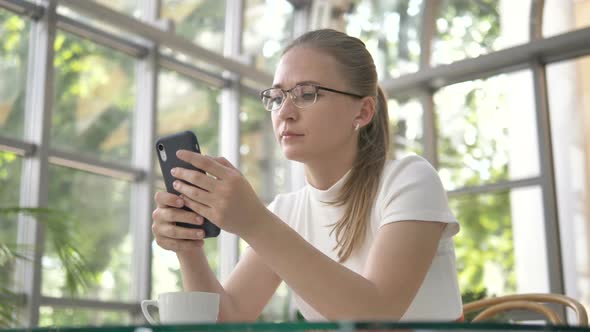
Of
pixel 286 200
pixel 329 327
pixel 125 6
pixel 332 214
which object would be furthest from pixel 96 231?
pixel 329 327

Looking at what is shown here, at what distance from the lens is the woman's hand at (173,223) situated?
1.36m

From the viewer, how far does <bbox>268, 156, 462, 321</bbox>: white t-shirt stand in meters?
1.52

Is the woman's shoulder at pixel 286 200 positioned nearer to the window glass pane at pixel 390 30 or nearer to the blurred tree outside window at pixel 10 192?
the blurred tree outside window at pixel 10 192

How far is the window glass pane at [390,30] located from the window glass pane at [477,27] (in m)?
0.21

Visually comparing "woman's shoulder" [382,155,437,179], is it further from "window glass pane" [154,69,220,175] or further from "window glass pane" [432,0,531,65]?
"window glass pane" [432,0,531,65]

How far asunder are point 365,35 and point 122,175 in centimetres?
266

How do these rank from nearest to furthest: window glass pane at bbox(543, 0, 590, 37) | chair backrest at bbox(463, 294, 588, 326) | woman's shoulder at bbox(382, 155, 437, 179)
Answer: woman's shoulder at bbox(382, 155, 437, 179)
chair backrest at bbox(463, 294, 588, 326)
window glass pane at bbox(543, 0, 590, 37)

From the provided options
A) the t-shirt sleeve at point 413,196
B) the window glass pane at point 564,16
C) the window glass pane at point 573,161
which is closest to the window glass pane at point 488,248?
the window glass pane at point 573,161

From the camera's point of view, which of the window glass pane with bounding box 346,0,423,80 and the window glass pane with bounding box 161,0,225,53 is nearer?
the window glass pane with bounding box 161,0,225,53

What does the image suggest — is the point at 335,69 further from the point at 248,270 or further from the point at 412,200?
the point at 248,270

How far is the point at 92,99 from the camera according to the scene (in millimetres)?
5109

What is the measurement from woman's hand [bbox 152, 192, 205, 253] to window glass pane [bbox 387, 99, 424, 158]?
5012mm

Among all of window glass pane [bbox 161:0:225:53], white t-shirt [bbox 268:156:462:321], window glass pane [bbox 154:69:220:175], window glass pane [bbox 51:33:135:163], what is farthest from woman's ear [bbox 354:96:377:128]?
window glass pane [bbox 161:0:225:53]

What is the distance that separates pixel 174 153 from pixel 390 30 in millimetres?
5516
